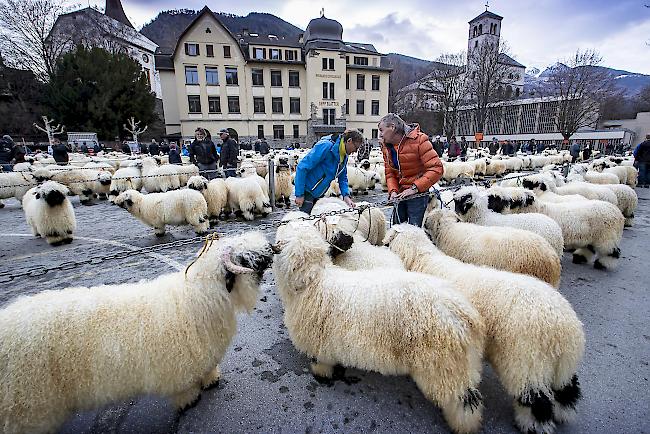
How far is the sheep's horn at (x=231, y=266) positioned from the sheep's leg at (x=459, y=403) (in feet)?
4.71

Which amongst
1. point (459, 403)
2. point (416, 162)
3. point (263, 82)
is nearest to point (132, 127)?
point (263, 82)

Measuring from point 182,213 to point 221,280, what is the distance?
16.0ft

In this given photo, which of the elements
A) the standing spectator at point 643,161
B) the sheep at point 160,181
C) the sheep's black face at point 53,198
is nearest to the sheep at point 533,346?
the sheep's black face at point 53,198

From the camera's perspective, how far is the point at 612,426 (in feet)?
7.54

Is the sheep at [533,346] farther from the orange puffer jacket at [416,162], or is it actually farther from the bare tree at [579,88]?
the bare tree at [579,88]

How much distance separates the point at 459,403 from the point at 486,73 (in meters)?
46.0

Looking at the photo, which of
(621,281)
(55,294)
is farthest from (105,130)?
(621,281)

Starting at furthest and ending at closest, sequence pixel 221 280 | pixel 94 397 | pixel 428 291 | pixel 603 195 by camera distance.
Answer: pixel 603 195, pixel 221 280, pixel 428 291, pixel 94 397

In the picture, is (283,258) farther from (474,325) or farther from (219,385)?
(474,325)

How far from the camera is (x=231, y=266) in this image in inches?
91.1

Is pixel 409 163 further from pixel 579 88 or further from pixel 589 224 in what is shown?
pixel 579 88

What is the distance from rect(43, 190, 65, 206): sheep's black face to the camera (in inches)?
246

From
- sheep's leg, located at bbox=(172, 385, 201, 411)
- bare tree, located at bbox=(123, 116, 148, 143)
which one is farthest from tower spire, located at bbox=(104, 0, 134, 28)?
sheep's leg, located at bbox=(172, 385, 201, 411)

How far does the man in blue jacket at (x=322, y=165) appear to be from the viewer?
4.33 metres
